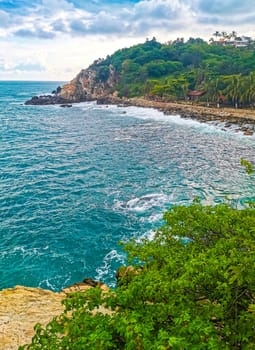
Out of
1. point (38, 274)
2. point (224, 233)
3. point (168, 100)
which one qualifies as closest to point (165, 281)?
point (224, 233)

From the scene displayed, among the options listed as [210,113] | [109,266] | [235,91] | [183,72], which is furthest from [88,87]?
[109,266]

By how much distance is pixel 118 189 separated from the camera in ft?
122

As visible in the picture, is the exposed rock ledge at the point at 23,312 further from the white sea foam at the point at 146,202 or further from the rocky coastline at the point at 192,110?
the rocky coastline at the point at 192,110

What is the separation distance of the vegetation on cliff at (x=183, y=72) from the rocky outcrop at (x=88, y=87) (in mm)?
1264

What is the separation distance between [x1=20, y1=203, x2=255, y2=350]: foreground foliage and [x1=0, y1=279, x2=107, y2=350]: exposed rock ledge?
4.31m

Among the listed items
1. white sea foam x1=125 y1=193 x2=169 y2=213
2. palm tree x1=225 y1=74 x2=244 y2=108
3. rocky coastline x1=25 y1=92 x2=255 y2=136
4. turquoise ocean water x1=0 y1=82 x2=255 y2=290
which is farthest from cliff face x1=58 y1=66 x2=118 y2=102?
white sea foam x1=125 y1=193 x2=169 y2=213

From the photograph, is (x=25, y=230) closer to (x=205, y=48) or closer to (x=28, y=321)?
(x=28, y=321)

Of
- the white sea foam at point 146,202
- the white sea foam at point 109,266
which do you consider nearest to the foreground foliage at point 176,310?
the white sea foam at point 109,266

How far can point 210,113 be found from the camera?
90.7m

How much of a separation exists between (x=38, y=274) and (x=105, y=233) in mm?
7229

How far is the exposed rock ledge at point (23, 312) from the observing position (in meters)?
13.1

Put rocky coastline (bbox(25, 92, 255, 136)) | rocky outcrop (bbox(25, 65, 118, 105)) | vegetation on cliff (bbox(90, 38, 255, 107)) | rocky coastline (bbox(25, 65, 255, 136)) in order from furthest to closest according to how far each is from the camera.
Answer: rocky outcrop (bbox(25, 65, 118, 105))
vegetation on cliff (bbox(90, 38, 255, 107))
rocky coastline (bbox(25, 65, 255, 136))
rocky coastline (bbox(25, 92, 255, 136))

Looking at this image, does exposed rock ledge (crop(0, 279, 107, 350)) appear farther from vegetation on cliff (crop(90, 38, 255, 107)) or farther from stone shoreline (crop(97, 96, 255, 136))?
vegetation on cliff (crop(90, 38, 255, 107))

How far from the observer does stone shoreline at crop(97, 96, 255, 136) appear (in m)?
73.6
